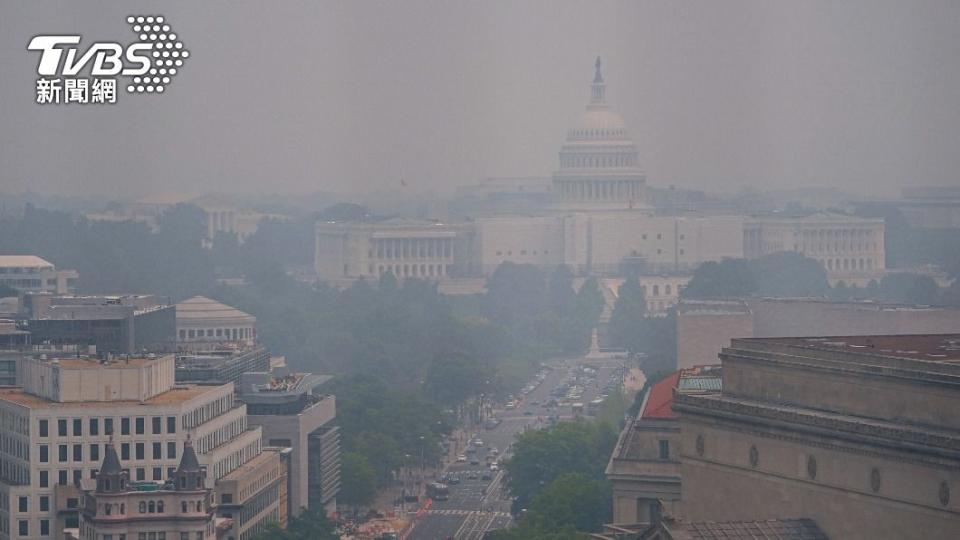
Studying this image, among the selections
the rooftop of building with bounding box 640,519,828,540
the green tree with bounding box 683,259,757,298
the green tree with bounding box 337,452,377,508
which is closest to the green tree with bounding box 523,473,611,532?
the green tree with bounding box 337,452,377,508

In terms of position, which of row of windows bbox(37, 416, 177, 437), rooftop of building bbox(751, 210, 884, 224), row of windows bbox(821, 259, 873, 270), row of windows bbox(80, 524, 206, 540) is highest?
rooftop of building bbox(751, 210, 884, 224)

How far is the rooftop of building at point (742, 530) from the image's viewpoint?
124 ft

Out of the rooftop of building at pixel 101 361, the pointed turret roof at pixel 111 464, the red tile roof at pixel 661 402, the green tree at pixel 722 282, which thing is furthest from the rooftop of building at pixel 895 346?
the green tree at pixel 722 282

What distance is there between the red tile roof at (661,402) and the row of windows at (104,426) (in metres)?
9.28

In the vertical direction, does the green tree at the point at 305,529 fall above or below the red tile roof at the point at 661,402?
below

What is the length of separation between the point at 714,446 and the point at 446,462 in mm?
47153

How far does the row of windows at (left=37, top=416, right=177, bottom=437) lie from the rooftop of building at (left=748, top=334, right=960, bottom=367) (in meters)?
19.6

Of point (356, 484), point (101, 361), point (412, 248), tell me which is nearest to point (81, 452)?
point (101, 361)

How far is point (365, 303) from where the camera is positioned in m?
163

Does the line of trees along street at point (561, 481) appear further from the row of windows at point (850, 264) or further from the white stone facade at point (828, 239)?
the white stone facade at point (828, 239)

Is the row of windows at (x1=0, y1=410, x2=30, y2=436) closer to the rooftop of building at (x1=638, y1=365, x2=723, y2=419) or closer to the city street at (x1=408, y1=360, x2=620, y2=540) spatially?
the city street at (x1=408, y1=360, x2=620, y2=540)

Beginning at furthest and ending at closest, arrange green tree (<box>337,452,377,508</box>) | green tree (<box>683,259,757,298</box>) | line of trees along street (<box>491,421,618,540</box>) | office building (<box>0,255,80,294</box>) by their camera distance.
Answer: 1. green tree (<box>683,259,757,298</box>)
2. office building (<box>0,255,80,294</box>)
3. green tree (<box>337,452,377,508</box>)
4. line of trees along street (<box>491,421,618,540</box>)

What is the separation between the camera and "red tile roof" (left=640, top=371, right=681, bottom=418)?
56406mm

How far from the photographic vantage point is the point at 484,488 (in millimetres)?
83062
